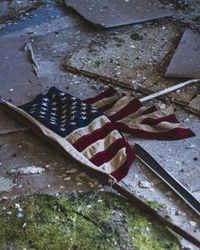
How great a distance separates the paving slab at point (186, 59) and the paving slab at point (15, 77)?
1.30 metres

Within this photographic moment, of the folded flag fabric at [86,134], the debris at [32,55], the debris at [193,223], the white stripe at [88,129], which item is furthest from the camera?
the debris at [32,55]

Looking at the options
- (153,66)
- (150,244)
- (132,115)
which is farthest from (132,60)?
(150,244)

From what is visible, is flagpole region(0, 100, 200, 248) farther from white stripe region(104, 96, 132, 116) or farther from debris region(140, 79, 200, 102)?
debris region(140, 79, 200, 102)

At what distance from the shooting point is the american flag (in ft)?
7.77

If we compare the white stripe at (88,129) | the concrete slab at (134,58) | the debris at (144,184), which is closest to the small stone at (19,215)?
the white stripe at (88,129)

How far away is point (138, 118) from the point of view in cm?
272

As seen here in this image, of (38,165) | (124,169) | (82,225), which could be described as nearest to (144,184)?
(124,169)

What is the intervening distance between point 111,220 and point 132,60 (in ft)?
6.63

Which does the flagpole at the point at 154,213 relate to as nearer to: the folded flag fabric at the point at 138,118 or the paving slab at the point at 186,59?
the folded flag fabric at the point at 138,118

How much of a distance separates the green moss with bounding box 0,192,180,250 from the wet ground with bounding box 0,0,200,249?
3.8 inches

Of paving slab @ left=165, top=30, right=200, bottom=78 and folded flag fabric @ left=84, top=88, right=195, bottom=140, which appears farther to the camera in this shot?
paving slab @ left=165, top=30, right=200, bottom=78

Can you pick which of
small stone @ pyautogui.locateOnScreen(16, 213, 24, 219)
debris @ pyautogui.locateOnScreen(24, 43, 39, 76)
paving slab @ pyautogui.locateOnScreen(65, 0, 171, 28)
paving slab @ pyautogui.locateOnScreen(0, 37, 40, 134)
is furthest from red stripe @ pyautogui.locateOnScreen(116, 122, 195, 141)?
paving slab @ pyautogui.locateOnScreen(65, 0, 171, 28)

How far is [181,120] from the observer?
9.27ft

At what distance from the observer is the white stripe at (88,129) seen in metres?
2.45
